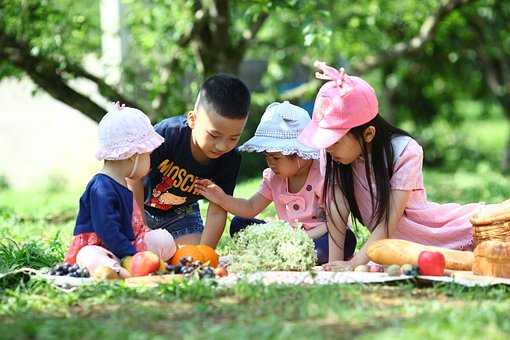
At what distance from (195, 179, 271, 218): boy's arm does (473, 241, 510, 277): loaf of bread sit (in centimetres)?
145

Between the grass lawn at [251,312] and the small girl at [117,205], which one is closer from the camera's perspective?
the grass lawn at [251,312]

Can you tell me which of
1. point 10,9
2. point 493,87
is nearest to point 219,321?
point 10,9

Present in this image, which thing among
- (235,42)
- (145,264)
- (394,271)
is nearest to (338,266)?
(394,271)

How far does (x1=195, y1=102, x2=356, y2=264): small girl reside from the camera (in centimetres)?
556

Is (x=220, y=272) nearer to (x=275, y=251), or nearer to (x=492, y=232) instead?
(x=275, y=251)

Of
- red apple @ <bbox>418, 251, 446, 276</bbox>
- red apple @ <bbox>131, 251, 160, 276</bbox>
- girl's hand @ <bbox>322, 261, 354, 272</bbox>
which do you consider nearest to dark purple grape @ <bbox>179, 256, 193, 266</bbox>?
red apple @ <bbox>131, 251, 160, 276</bbox>

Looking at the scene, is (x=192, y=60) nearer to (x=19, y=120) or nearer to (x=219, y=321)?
(x=19, y=120)

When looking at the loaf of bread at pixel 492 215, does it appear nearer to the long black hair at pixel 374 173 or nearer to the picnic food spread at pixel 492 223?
the picnic food spread at pixel 492 223

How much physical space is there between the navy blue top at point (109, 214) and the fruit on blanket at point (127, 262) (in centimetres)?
4

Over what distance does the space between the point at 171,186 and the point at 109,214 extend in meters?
0.95

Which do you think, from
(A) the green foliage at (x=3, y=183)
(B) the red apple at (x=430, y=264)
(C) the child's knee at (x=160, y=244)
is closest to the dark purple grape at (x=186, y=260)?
(C) the child's knee at (x=160, y=244)

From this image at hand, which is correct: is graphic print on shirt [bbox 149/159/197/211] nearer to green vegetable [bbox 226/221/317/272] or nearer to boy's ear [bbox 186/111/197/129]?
boy's ear [bbox 186/111/197/129]

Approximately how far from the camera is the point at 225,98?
5.44 meters

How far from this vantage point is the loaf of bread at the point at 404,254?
4.93m
